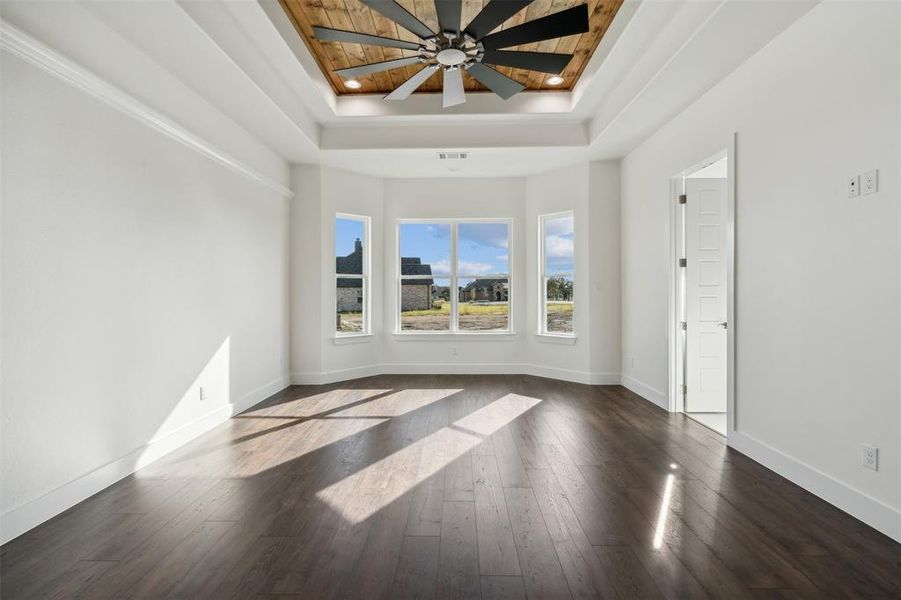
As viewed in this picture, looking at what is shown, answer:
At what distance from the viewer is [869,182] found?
229 cm

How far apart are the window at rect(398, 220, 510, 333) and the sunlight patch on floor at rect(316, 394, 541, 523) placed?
2189 mm

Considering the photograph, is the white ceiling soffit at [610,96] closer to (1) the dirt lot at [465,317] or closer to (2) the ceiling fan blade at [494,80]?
(2) the ceiling fan blade at [494,80]

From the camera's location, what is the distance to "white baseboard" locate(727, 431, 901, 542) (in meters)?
2.18

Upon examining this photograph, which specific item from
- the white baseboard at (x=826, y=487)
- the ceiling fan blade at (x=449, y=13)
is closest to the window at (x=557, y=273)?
the white baseboard at (x=826, y=487)

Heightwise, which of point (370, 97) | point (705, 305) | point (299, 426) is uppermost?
point (370, 97)

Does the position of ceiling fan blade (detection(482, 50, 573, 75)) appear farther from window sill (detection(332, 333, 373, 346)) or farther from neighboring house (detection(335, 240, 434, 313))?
window sill (detection(332, 333, 373, 346))

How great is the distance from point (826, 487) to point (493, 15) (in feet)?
10.8

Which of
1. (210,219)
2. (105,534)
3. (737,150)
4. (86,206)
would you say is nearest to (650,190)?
(737,150)

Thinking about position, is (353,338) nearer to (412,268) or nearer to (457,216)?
(412,268)

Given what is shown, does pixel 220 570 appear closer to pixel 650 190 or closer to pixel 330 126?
pixel 330 126

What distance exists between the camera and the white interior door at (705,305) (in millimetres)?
4309

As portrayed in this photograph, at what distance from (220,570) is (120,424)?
5.03ft

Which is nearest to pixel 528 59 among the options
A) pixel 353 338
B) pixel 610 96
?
pixel 610 96

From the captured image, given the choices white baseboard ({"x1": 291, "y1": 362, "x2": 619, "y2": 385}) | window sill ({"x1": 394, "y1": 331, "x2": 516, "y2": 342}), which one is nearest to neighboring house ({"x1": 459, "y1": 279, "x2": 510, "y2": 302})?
window sill ({"x1": 394, "y1": 331, "x2": 516, "y2": 342})
